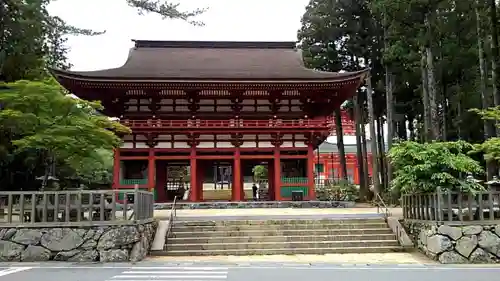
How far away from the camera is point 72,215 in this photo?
10633mm

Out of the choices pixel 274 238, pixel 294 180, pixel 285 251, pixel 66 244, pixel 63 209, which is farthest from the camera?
pixel 294 180

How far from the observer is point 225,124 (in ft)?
68.6

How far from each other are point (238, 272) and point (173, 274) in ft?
3.91

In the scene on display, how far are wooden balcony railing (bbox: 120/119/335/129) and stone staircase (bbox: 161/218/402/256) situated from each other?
8.12 metres

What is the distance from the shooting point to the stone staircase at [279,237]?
37.0 ft

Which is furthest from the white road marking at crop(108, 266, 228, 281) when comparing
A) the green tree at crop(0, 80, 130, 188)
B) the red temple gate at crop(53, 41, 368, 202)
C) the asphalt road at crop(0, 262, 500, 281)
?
the red temple gate at crop(53, 41, 368, 202)

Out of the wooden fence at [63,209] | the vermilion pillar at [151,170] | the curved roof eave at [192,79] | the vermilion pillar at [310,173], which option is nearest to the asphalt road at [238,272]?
the wooden fence at [63,209]

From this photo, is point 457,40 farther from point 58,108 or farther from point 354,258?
point 58,108

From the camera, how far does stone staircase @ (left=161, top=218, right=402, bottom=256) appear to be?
11281mm

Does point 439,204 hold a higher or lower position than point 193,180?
lower

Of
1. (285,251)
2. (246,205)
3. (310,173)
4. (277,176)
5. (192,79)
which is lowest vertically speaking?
(285,251)


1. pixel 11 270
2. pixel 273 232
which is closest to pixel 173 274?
pixel 11 270

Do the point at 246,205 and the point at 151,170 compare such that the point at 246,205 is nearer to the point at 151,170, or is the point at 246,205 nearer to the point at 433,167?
the point at 151,170

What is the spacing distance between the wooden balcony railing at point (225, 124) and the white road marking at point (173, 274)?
38.8ft
